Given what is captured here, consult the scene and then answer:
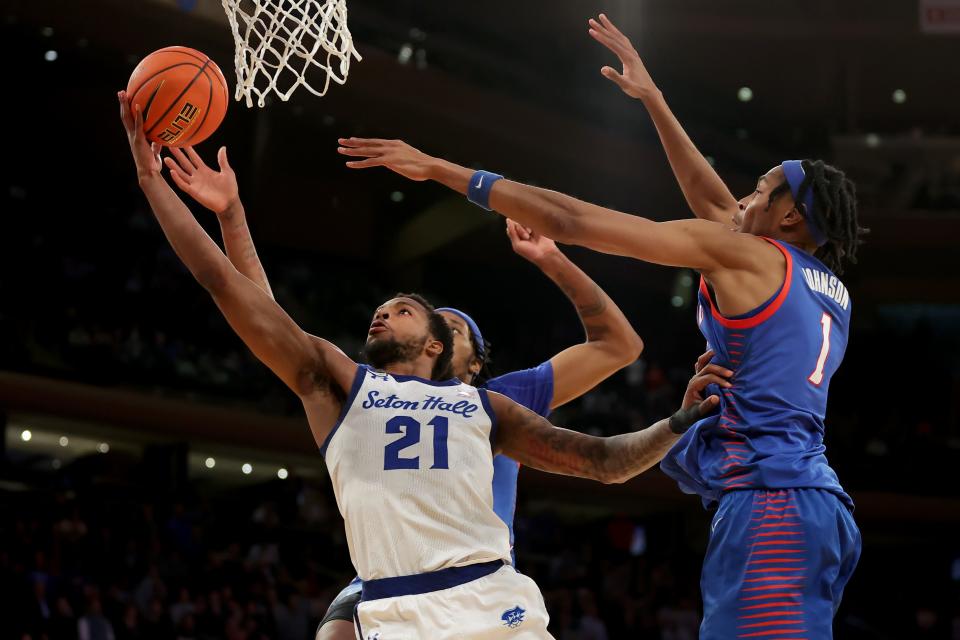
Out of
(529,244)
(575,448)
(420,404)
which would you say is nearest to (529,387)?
(529,244)

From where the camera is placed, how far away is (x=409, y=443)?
13.1 feet

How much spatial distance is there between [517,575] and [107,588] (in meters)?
8.55

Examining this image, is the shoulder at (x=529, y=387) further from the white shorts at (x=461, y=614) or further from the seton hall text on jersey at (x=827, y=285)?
the seton hall text on jersey at (x=827, y=285)

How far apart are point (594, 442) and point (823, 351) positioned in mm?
803

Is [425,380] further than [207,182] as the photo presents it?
No

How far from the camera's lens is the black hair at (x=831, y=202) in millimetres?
3910

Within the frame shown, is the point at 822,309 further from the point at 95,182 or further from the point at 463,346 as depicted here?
the point at 95,182

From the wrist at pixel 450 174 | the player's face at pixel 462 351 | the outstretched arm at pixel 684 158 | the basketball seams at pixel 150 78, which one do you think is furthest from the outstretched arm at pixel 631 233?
the basketball seams at pixel 150 78

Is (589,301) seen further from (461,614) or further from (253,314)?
(461,614)

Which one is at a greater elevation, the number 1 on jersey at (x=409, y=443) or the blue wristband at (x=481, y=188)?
the blue wristband at (x=481, y=188)

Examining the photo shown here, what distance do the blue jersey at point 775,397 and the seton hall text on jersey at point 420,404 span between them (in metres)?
0.75

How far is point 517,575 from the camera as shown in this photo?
13.2 feet

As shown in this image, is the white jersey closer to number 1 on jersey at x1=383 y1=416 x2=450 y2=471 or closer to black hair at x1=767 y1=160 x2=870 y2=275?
number 1 on jersey at x1=383 y1=416 x2=450 y2=471

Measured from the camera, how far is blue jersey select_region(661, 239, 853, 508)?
3641 millimetres
